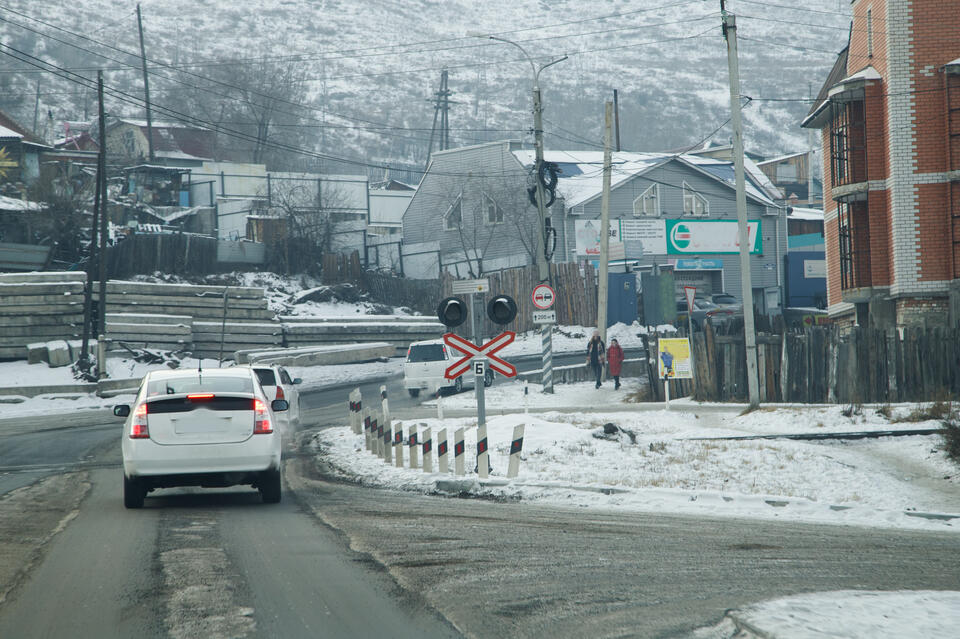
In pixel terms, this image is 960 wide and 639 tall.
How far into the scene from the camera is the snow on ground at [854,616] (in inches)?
224

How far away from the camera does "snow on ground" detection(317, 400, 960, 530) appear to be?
12.3 m

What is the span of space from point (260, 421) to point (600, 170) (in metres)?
48.6

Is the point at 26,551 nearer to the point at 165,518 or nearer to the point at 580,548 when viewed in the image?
the point at 165,518

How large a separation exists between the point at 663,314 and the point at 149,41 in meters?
165

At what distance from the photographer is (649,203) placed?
57625 millimetres

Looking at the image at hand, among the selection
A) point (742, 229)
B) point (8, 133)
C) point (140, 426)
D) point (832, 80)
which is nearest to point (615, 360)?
point (742, 229)

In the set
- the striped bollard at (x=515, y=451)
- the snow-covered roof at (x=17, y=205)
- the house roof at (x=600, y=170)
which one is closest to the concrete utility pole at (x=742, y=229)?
the striped bollard at (x=515, y=451)

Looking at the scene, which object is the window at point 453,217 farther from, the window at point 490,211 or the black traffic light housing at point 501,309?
the black traffic light housing at point 501,309

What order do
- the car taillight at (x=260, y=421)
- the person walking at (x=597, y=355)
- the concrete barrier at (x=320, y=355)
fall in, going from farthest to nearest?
1. the concrete barrier at (x=320, y=355)
2. the person walking at (x=597, y=355)
3. the car taillight at (x=260, y=421)

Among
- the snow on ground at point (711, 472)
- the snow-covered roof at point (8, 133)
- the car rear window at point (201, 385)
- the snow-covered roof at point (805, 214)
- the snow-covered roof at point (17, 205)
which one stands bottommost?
the snow on ground at point (711, 472)

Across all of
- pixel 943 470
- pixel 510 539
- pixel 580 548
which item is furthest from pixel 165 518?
pixel 943 470

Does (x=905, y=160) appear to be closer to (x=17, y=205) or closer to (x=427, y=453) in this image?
(x=427, y=453)

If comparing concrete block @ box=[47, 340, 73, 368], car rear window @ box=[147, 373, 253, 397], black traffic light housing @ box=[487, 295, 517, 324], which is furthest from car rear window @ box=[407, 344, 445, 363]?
car rear window @ box=[147, 373, 253, 397]

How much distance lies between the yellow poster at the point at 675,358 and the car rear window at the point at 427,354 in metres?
9.24
